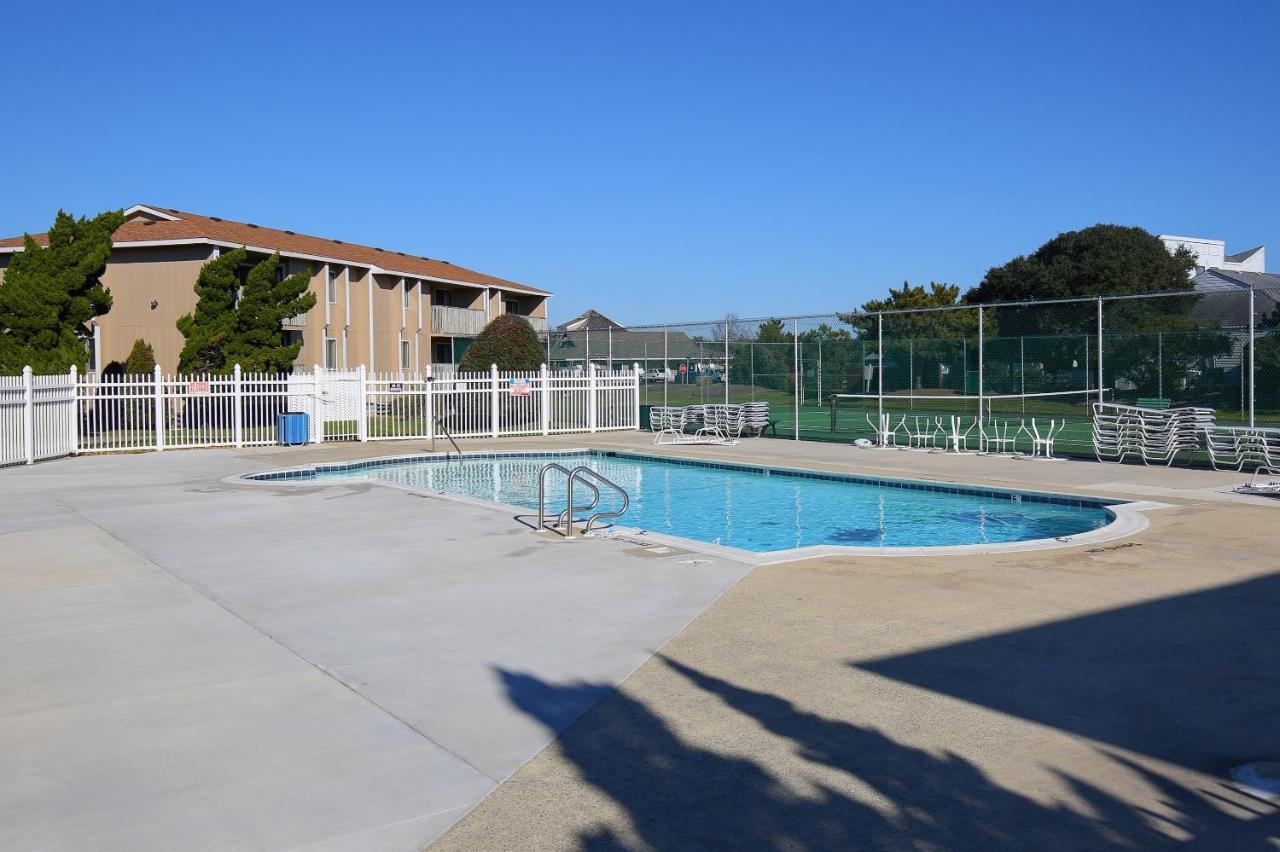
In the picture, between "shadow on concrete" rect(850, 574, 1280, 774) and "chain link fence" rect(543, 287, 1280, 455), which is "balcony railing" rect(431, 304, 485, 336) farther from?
"shadow on concrete" rect(850, 574, 1280, 774)

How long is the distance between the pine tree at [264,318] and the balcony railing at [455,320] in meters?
16.1

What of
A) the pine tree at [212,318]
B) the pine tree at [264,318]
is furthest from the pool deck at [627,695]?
the pine tree at [264,318]

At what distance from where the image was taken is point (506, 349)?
112 feet

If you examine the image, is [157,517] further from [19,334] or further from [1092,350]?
[1092,350]

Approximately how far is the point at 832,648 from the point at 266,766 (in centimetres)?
360

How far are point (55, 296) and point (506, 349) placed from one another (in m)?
12.5

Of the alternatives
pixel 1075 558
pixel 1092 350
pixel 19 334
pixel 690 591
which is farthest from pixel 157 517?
pixel 1092 350

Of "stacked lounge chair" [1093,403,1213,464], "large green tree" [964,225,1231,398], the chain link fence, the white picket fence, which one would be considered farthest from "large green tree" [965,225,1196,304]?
"stacked lounge chair" [1093,403,1213,464]

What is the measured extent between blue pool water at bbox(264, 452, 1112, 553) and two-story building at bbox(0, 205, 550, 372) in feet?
49.5

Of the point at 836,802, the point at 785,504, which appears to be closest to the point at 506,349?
the point at 785,504

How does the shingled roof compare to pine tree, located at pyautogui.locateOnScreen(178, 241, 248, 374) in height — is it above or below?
above

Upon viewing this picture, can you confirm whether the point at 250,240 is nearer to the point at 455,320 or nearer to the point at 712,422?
the point at 455,320

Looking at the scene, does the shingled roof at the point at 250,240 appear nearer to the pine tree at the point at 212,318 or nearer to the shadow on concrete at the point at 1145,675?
the pine tree at the point at 212,318

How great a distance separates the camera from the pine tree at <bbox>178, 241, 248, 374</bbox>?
30.1 m
